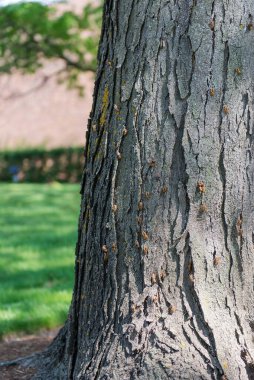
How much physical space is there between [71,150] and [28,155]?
1.17 m

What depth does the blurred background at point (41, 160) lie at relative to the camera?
476 centimetres

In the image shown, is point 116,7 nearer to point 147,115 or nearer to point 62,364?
point 147,115

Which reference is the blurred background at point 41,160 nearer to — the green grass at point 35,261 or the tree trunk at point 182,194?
the green grass at point 35,261

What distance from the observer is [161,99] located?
2.42 meters

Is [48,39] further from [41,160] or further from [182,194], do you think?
[182,194]

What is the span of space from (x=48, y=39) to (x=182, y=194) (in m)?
10.4

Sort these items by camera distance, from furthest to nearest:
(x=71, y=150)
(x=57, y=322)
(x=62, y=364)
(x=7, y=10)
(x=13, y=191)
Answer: (x=71, y=150) → (x=13, y=191) → (x=7, y=10) → (x=57, y=322) → (x=62, y=364)

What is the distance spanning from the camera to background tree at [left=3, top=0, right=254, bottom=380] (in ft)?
7.88

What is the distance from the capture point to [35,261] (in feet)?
19.4

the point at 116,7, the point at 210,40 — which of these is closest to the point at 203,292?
the point at 210,40

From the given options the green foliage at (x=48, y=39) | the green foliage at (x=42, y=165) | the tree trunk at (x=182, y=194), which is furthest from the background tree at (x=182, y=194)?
the green foliage at (x=42, y=165)

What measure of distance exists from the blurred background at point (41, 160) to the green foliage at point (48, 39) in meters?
0.02

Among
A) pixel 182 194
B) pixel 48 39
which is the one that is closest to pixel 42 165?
pixel 48 39

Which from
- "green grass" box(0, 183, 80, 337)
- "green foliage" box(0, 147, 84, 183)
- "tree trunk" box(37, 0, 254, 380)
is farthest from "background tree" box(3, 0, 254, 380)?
"green foliage" box(0, 147, 84, 183)
